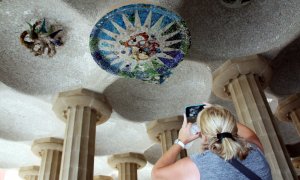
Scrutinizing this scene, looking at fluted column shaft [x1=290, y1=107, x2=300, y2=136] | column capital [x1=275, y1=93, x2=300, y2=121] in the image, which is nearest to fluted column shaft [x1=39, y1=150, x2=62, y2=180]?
column capital [x1=275, y1=93, x2=300, y2=121]

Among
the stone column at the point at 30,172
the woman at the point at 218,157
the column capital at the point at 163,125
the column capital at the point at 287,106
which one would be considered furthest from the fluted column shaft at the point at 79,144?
the stone column at the point at 30,172

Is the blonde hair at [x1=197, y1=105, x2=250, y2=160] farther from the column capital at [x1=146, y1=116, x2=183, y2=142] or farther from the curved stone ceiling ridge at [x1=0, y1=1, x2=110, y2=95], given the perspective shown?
the column capital at [x1=146, y1=116, x2=183, y2=142]

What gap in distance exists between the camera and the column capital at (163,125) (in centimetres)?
Answer: 954

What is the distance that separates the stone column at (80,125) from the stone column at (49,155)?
2600 millimetres

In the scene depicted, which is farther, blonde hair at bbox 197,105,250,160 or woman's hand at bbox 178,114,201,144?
woman's hand at bbox 178,114,201,144

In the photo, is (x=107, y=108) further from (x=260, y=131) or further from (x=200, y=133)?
(x=200, y=133)

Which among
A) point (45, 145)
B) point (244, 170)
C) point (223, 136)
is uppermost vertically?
point (45, 145)

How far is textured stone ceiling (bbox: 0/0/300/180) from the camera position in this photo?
654 cm

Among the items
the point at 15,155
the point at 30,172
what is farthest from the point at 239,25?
the point at 30,172

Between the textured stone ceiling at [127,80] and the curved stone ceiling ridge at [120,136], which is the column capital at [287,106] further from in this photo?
the curved stone ceiling ridge at [120,136]

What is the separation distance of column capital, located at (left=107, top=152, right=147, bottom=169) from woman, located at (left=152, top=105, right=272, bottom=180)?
10.3 m

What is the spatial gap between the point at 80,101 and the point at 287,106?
20.0ft

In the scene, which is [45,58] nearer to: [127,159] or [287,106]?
[127,159]

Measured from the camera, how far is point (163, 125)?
31.5 ft
